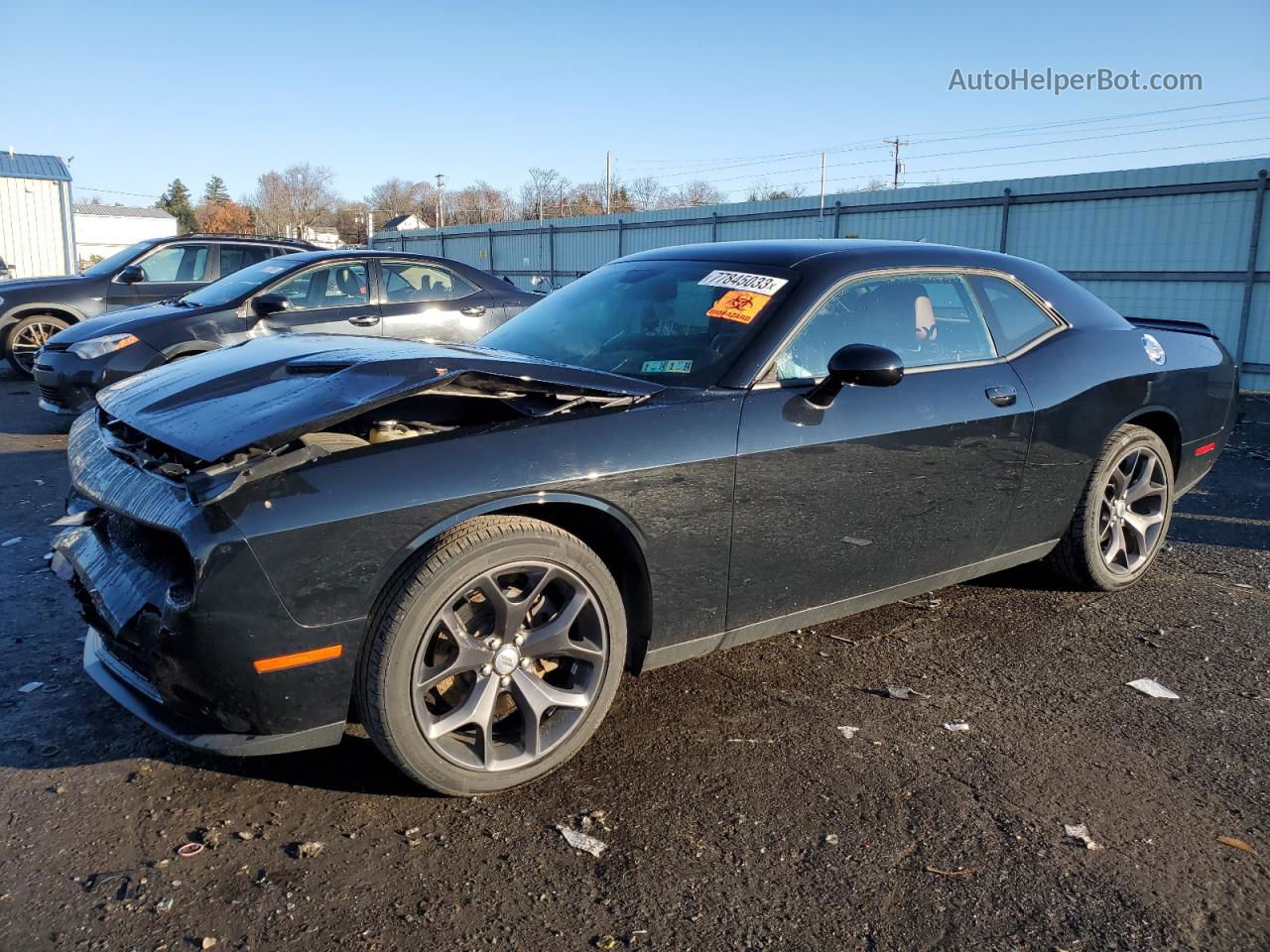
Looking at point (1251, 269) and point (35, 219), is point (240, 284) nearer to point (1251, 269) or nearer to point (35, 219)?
point (1251, 269)

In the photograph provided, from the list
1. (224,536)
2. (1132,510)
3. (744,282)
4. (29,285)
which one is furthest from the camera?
(29,285)

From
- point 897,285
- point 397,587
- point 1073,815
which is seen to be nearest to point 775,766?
point 1073,815

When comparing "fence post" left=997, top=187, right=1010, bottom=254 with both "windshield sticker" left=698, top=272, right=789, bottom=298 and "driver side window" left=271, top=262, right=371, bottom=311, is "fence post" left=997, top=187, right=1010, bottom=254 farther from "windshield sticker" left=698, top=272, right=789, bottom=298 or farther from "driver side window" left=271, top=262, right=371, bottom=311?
"windshield sticker" left=698, top=272, right=789, bottom=298

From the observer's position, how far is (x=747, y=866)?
2.51m

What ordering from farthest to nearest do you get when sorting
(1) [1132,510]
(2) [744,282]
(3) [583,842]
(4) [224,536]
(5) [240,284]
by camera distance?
(5) [240,284] → (1) [1132,510] → (2) [744,282] → (3) [583,842] → (4) [224,536]

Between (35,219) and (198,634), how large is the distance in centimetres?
2942

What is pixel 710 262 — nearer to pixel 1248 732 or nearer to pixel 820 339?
pixel 820 339

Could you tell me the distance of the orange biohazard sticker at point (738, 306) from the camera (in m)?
3.52

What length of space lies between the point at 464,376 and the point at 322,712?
39.4 inches

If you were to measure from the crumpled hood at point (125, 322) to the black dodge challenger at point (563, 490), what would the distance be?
470 centimetres

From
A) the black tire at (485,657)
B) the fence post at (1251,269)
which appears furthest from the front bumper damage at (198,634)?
the fence post at (1251,269)

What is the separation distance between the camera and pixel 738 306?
140 inches

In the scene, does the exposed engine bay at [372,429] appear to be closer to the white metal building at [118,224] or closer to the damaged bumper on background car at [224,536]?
the damaged bumper on background car at [224,536]

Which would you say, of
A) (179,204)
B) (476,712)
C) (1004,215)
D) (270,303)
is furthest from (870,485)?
(179,204)
